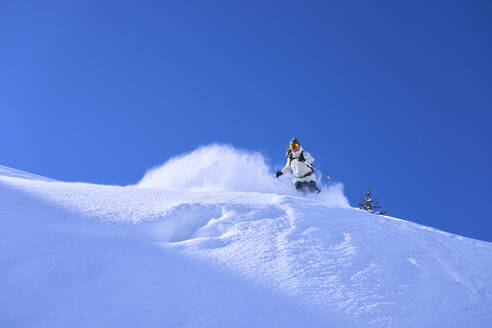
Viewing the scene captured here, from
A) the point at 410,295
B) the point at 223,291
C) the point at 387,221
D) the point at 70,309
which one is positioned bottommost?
the point at 70,309

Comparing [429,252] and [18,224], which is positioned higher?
[429,252]

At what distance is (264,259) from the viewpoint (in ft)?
11.2

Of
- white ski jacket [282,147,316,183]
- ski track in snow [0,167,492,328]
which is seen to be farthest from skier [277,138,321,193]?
ski track in snow [0,167,492,328]

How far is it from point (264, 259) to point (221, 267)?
1.57 feet

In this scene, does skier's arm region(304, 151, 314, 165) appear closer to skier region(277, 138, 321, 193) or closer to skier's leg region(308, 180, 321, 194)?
skier region(277, 138, 321, 193)

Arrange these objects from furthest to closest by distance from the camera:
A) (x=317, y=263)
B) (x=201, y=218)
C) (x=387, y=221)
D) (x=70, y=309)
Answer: (x=387, y=221) < (x=201, y=218) < (x=317, y=263) < (x=70, y=309)

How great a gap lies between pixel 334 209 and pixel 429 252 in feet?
5.13

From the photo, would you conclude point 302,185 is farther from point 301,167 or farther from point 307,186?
point 301,167

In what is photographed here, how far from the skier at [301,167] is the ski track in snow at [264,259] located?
4645 millimetres

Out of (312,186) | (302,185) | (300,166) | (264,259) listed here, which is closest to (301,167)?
(300,166)

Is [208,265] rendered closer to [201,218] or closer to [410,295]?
[201,218]

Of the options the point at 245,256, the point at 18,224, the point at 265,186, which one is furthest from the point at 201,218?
the point at 265,186

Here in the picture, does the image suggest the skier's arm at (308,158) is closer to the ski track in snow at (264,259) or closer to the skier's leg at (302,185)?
the skier's leg at (302,185)

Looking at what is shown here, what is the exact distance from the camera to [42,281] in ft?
8.80
